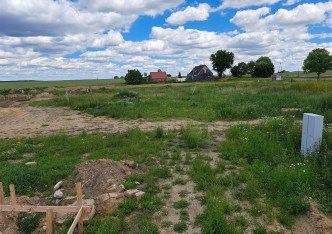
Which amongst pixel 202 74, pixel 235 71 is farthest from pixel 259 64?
pixel 202 74

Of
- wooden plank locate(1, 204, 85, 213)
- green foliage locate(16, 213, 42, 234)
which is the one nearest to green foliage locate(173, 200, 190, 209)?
wooden plank locate(1, 204, 85, 213)

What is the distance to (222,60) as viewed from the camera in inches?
2869

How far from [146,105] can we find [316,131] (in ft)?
40.3

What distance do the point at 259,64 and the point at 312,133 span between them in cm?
7276

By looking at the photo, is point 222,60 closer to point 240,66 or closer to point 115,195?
point 240,66

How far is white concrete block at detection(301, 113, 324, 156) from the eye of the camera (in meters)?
7.37

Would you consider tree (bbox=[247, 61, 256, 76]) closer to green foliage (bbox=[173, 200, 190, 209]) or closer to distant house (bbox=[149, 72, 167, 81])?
distant house (bbox=[149, 72, 167, 81])

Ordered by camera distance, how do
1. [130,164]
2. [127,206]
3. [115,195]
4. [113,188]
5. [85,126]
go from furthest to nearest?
[85,126], [130,164], [113,188], [115,195], [127,206]

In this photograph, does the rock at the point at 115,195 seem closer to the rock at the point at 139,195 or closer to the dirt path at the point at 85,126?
the rock at the point at 139,195

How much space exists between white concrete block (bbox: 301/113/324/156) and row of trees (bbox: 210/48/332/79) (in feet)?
199

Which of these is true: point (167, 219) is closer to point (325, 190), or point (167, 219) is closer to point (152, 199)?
point (152, 199)

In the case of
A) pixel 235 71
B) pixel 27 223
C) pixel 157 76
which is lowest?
pixel 27 223

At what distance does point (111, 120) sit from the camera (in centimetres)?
1526

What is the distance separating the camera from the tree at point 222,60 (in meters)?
72.8
